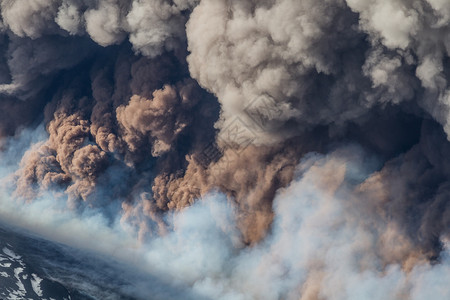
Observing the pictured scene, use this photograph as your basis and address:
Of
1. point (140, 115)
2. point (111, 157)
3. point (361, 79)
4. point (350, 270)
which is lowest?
point (350, 270)

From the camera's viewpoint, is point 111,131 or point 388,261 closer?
point 388,261

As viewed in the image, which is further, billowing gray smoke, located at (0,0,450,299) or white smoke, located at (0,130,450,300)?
white smoke, located at (0,130,450,300)

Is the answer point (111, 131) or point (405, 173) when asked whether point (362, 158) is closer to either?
point (405, 173)

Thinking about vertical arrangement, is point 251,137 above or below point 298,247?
above

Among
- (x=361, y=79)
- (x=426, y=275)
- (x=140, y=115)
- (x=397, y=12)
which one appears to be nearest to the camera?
(x=397, y=12)

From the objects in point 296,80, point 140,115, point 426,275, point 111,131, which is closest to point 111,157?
point 111,131

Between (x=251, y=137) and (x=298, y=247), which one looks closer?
(x=298, y=247)

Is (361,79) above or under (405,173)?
above

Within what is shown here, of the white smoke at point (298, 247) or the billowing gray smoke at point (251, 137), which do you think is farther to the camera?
the white smoke at point (298, 247)
